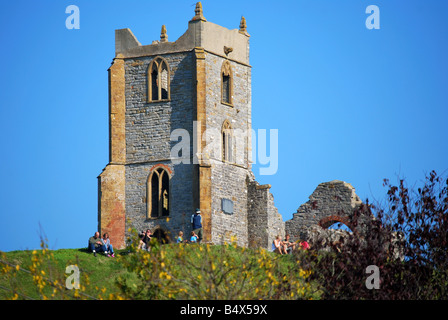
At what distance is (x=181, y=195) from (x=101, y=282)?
502 inches

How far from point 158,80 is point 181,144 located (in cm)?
309

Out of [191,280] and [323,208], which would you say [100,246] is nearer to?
[191,280]

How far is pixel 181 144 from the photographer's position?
51594mm

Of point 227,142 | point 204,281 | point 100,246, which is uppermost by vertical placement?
point 227,142

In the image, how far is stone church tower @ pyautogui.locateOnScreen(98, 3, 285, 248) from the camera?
2014 inches

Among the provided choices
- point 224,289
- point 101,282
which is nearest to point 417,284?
point 224,289

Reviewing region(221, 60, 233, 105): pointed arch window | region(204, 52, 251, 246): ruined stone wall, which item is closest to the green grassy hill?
region(204, 52, 251, 246): ruined stone wall

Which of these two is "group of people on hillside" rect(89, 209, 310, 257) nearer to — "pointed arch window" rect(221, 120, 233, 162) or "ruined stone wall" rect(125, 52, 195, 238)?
"ruined stone wall" rect(125, 52, 195, 238)

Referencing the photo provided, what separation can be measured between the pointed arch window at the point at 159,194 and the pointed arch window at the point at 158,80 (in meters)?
3.26

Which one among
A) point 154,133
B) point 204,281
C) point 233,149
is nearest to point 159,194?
point 154,133

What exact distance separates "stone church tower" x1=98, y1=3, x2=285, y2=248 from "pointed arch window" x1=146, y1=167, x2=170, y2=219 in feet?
0.14

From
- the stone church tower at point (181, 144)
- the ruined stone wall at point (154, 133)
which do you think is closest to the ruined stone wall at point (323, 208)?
the stone church tower at point (181, 144)

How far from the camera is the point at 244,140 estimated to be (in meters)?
54.0
